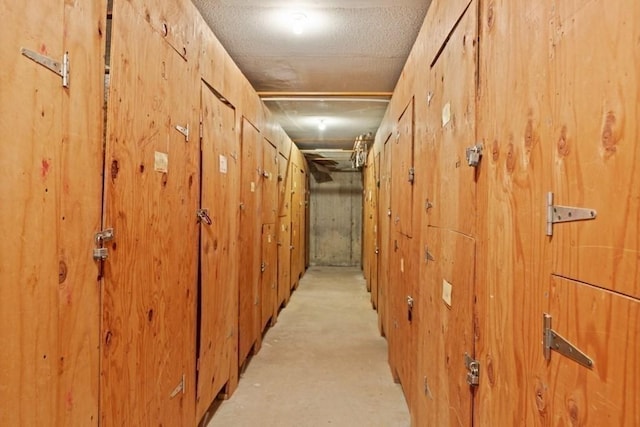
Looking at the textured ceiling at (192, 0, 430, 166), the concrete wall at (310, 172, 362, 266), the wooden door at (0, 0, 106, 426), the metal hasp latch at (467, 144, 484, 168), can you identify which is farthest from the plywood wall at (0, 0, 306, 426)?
the concrete wall at (310, 172, 362, 266)

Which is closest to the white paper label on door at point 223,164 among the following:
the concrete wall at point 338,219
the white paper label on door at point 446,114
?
the white paper label on door at point 446,114

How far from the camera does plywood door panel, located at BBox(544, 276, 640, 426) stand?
585 mm

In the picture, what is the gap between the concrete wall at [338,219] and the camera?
947 cm

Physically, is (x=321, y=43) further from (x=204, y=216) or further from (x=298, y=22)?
(x=204, y=216)

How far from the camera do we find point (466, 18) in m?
1.31

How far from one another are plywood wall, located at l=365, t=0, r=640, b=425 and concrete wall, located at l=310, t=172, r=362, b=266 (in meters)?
7.72

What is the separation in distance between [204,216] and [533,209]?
163cm

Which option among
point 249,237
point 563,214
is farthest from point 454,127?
point 249,237

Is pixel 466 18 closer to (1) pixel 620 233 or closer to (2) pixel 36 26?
(1) pixel 620 233

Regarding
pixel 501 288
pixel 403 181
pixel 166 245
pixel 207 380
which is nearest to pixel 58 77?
pixel 166 245

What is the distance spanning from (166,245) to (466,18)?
1.43 meters

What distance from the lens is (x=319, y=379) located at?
3021 millimetres

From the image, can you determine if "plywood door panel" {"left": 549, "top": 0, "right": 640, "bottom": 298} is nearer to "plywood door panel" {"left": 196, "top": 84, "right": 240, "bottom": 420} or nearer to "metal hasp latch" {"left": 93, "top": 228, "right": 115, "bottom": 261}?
"metal hasp latch" {"left": 93, "top": 228, "right": 115, "bottom": 261}

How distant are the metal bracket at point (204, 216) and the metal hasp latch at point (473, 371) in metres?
1.43
